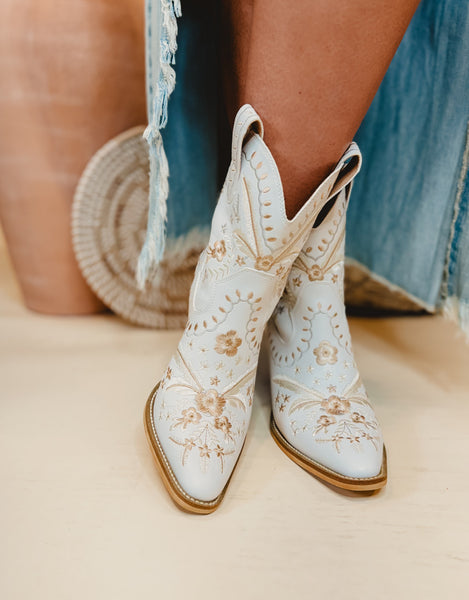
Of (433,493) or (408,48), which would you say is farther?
(408,48)

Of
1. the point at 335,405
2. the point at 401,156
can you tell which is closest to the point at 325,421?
the point at 335,405

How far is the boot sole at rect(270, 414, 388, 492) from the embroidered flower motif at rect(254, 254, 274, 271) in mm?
205

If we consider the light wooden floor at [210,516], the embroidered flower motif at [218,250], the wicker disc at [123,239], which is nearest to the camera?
the light wooden floor at [210,516]

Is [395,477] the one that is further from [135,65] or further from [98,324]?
[135,65]

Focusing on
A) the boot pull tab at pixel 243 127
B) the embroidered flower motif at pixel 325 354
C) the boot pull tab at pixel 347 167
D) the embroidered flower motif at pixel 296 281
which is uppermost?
the boot pull tab at pixel 243 127

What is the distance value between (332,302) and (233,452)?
21cm

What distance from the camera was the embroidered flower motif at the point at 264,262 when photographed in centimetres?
47

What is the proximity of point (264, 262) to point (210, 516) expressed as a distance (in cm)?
25

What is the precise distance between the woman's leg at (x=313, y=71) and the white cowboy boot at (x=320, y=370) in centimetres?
5

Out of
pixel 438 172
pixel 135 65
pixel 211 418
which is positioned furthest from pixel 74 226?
pixel 438 172

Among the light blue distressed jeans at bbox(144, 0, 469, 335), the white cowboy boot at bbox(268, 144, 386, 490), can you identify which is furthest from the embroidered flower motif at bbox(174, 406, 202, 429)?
the light blue distressed jeans at bbox(144, 0, 469, 335)

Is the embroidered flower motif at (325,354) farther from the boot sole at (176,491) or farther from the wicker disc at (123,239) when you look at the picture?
the wicker disc at (123,239)

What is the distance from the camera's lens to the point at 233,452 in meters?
0.50

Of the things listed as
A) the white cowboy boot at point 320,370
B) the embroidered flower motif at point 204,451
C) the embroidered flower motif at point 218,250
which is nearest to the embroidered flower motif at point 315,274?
the white cowboy boot at point 320,370
